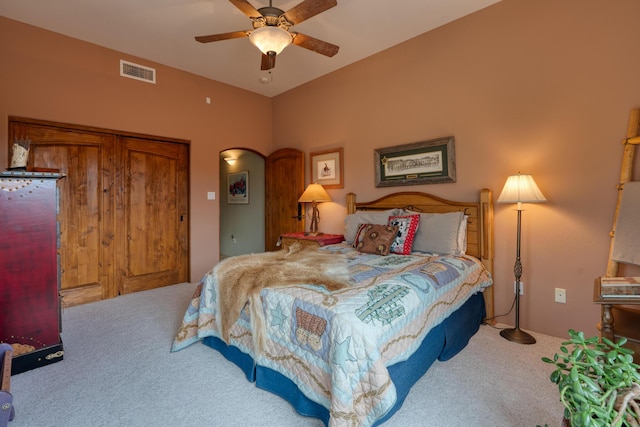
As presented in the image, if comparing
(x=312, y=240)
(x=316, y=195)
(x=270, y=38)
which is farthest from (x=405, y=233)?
(x=270, y=38)

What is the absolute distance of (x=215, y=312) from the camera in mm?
2246

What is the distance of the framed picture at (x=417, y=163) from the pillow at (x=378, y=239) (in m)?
0.76

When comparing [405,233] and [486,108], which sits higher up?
[486,108]

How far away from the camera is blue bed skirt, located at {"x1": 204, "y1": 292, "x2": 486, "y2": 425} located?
1.58 meters

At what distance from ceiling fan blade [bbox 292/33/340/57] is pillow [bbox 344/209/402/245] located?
1692mm

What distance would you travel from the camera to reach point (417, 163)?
3373 millimetres

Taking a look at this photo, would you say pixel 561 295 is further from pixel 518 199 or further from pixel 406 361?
pixel 406 361

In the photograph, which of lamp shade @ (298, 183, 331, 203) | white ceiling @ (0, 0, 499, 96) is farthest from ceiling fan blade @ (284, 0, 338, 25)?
lamp shade @ (298, 183, 331, 203)

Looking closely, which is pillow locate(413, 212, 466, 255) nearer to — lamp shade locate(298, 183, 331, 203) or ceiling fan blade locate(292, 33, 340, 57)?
lamp shade locate(298, 183, 331, 203)

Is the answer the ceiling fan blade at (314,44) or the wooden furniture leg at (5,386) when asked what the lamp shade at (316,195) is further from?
the wooden furniture leg at (5,386)

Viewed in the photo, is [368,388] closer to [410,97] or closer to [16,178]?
[16,178]

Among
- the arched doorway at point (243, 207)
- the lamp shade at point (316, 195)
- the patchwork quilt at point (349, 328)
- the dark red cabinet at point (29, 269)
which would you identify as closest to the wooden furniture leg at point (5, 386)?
the dark red cabinet at point (29, 269)

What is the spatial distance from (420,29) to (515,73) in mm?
1123

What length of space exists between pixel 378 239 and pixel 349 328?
159cm
